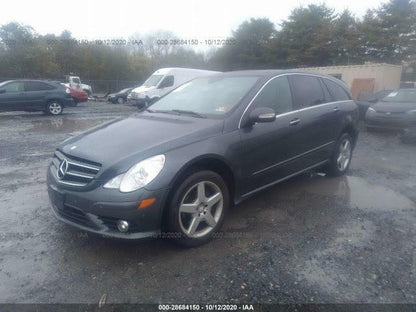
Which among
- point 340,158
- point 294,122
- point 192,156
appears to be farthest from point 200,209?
point 340,158

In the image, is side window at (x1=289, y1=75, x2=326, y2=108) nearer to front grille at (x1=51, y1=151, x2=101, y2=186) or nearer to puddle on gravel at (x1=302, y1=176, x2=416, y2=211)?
puddle on gravel at (x1=302, y1=176, x2=416, y2=211)

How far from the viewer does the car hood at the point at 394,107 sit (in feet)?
30.3

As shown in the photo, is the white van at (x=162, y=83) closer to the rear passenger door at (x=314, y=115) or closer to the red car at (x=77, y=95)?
the red car at (x=77, y=95)

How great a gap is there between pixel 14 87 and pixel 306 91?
13.1 metres

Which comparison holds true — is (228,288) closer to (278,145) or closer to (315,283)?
(315,283)

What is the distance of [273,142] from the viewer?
146 inches

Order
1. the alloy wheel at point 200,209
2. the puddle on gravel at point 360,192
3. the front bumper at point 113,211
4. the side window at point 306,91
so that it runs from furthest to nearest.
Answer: the side window at point 306,91, the puddle on gravel at point 360,192, the alloy wheel at point 200,209, the front bumper at point 113,211

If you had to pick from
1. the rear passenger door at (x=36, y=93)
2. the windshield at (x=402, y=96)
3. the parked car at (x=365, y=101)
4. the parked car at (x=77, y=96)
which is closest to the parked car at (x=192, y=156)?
the windshield at (x=402, y=96)

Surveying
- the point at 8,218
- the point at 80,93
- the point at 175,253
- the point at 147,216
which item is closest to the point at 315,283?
the point at 175,253

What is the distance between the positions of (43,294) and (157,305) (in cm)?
90

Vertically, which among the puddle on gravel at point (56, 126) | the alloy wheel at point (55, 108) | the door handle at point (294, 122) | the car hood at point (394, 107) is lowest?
the puddle on gravel at point (56, 126)

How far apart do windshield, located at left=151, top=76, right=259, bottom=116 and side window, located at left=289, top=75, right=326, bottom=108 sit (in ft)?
2.26

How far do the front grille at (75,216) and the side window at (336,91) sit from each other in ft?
13.1

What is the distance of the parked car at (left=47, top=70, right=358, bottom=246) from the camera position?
105 inches
